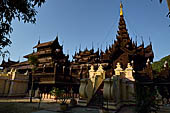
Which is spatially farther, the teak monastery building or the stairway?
the teak monastery building

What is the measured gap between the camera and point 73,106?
9.99 m

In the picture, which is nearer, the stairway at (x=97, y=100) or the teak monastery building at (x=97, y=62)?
the stairway at (x=97, y=100)

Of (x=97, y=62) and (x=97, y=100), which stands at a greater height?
(x=97, y=62)

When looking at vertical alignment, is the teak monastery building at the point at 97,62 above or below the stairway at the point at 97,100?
above

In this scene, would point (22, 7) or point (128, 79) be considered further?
point (128, 79)

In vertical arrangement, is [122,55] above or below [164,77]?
above

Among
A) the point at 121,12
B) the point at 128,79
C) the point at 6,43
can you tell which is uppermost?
the point at 121,12

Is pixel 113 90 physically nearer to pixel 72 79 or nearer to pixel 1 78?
pixel 72 79

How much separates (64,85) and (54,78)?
2879 millimetres

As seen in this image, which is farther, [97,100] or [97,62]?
[97,62]

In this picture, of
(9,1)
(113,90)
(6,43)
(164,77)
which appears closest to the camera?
(9,1)

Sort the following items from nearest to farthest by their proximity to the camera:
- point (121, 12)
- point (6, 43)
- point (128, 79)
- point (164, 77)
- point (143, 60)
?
point (6, 43), point (128, 79), point (164, 77), point (143, 60), point (121, 12)

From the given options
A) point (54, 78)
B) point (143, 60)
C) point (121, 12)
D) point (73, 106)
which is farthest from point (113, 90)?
point (121, 12)

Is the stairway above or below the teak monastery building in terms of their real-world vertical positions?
below
